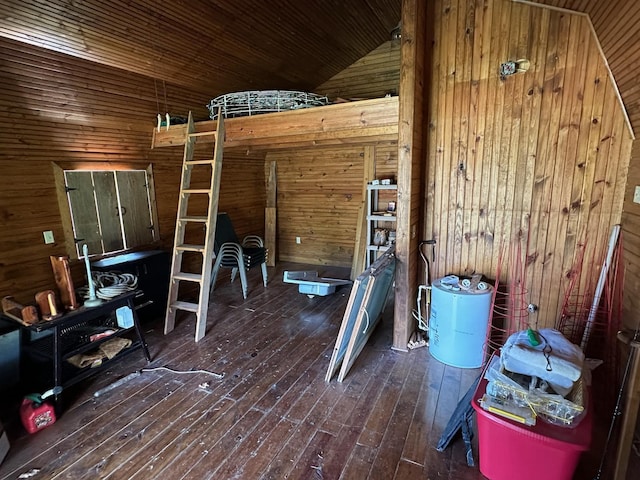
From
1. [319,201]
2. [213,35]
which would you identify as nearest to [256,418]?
[213,35]

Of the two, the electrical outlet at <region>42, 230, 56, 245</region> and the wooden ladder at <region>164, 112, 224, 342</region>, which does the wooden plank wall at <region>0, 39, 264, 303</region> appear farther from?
the wooden ladder at <region>164, 112, 224, 342</region>

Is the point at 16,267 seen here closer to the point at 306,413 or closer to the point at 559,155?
the point at 306,413

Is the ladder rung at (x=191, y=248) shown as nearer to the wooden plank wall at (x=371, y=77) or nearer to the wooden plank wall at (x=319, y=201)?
the wooden plank wall at (x=319, y=201)

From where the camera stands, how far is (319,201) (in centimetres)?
537

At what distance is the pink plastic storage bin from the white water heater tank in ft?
2.95

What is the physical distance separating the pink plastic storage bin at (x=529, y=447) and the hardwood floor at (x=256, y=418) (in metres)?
0.19

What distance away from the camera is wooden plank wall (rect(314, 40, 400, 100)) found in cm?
423

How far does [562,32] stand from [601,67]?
36 centimetres

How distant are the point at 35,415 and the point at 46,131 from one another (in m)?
2.09

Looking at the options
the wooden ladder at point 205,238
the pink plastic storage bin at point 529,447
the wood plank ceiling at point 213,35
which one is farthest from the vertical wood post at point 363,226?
the pink plastic storage bin at point 529,447

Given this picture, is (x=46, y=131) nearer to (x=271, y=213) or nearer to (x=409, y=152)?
(x=409, y=152)

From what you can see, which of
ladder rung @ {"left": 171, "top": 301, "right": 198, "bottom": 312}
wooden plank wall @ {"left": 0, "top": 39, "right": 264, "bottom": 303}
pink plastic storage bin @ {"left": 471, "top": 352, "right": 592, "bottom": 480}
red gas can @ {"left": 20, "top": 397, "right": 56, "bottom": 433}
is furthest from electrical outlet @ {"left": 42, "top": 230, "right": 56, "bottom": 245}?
Result: pink plastic storage bin @ {"left": 471, "top": 352, "right": 592, "bottom": 480}

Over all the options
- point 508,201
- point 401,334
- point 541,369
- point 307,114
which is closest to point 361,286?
point 401,334

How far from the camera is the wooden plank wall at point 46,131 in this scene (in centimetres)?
226
